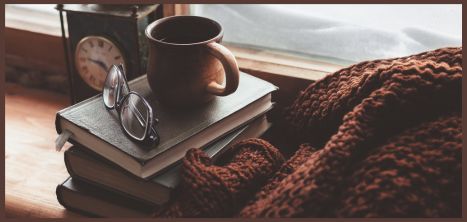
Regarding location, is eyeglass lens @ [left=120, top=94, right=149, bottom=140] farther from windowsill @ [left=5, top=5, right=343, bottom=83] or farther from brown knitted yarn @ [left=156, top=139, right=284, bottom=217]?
windowsill @ [left=5, top=5, right=343, bottom=83]

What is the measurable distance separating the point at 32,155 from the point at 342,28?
566 millimetres

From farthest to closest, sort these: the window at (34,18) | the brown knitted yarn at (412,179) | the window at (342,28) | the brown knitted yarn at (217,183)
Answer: the window at (34,18), the window at (342,28), the brown knitted yarn at (217,183), the brown knitted yarn at (412,179)

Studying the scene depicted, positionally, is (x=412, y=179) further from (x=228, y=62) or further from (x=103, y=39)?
(x=103, y=39)

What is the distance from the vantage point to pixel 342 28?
97 centimetres

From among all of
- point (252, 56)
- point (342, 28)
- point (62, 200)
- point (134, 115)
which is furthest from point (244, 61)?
point (62, 200)

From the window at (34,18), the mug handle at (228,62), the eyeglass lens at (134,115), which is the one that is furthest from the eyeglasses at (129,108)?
the window at (34,18)

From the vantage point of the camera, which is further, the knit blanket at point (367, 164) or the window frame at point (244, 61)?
the window frame at point (244, 61)

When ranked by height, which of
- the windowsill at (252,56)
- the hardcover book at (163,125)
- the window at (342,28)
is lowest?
the hardcover book at (163,125)

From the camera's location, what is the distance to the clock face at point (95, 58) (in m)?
0.97

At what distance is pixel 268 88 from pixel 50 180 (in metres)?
0.37

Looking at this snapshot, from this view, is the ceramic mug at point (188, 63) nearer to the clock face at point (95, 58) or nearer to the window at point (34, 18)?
the clock face at point (95, 58)

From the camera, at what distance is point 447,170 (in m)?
0.59

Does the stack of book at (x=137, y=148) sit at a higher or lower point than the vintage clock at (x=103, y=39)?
lower

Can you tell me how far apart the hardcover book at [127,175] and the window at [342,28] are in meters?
0.24
